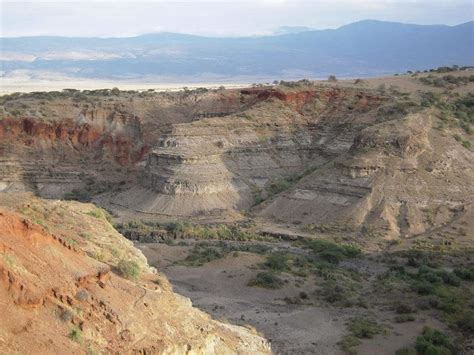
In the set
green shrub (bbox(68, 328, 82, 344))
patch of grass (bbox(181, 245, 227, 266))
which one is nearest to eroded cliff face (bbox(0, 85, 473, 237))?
patch of grass (bbox(181, 245, 227, 266))

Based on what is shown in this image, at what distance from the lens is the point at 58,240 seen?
16047 mm

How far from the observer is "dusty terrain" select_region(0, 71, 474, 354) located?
25.2 m

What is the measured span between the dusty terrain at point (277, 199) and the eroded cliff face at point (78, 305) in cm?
10

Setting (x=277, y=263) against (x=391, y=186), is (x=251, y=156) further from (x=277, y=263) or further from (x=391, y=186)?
(x=277, y=263)

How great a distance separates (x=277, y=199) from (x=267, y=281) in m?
16.7

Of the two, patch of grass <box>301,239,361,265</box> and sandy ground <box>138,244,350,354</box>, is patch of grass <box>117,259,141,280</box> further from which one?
patch of grass <box>301,239,361,265</box>

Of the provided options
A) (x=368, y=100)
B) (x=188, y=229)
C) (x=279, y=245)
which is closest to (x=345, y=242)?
(x=279, y=245)

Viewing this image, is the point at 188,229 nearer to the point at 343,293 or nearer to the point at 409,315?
the point at 343,293

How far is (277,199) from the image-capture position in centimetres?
4916

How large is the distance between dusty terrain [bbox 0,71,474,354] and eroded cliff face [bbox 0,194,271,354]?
103 mm

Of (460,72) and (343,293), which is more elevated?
(460,72)

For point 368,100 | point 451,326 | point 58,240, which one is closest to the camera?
point 58,240

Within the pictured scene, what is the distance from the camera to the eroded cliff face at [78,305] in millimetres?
13656

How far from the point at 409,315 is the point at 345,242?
14778mm
